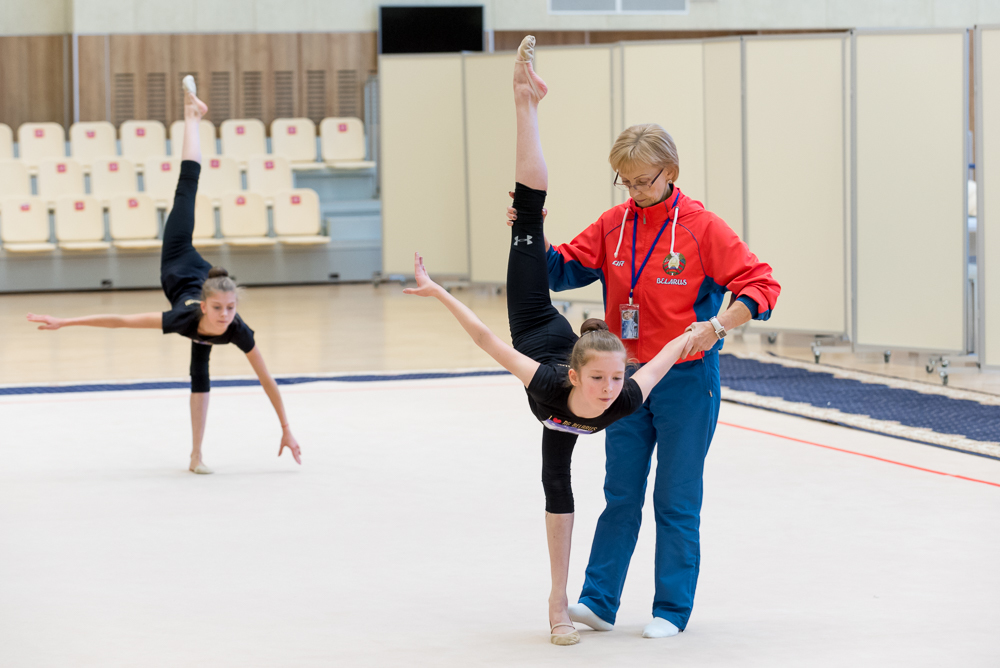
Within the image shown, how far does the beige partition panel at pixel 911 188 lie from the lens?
21.6ft

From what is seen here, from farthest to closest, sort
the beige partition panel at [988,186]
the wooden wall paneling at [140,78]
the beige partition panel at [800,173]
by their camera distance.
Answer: the wooden wall paneling at [140,78] < the beige partition panel at [800,173] < the beige partition panel at [988,186]


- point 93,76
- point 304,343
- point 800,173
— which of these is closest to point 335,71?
point 93,76

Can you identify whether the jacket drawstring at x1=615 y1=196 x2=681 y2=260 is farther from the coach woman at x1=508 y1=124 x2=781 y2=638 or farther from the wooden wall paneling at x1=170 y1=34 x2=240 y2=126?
the wooden wall paneling at x1=170 y1=34 x2=240 y2=126

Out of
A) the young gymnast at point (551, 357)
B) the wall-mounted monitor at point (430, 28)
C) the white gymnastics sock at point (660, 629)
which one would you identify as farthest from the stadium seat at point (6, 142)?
the white gymnastics sock at point (660, 629)

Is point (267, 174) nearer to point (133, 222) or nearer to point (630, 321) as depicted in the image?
point (133, 222)

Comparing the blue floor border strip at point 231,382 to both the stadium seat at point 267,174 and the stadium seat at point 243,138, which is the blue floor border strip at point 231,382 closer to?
the stadium seat at point 267,174

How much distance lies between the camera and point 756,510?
3857 mm

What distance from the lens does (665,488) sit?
8.91 feet

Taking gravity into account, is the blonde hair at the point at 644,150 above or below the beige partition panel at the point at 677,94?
below

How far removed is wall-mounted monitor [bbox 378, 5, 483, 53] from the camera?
41.5ft

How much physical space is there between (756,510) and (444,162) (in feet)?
24.0

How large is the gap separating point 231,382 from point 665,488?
424 cm

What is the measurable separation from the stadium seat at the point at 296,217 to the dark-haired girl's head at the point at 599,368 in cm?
904

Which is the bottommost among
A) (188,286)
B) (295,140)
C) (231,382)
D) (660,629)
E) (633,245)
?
(660,629)
